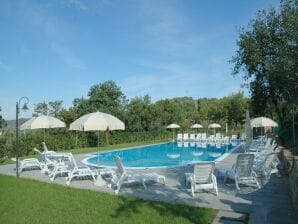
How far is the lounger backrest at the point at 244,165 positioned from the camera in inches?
331

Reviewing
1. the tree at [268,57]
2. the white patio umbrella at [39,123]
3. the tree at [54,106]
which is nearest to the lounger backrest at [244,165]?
the tree at [268,57]

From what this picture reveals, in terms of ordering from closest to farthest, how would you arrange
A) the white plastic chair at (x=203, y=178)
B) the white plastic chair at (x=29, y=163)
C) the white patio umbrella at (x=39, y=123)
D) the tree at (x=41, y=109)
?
1. the white plastic chair at (x=203, y=178)
2. the white plastic chair at (x=29, y=163)
3. the white patio umbrella at (x=39, y=123)
4. the tree at (x=41, y=109)

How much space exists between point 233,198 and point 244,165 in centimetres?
152

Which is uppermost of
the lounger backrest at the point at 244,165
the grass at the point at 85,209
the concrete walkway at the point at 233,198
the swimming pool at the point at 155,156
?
the lounger backrest at the point at 244,165

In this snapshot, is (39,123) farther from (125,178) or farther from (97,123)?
(125,178)

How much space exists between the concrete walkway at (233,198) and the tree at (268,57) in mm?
2841

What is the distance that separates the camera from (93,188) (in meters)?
8.89

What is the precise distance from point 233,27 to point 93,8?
7.89 m

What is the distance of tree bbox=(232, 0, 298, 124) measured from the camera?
8.01 m

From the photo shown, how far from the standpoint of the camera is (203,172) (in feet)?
25.9

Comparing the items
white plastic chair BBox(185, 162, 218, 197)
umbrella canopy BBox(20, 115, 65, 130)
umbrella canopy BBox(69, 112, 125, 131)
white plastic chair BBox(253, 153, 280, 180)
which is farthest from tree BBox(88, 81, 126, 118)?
white plastic chair BBox(185, 162, 218, 197)

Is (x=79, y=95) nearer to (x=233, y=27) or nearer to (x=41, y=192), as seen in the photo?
(x=233, y=27)

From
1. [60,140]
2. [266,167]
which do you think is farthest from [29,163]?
[60,140]

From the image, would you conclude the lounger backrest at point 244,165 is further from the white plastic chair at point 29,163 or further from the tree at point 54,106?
the tree at point 54,106
